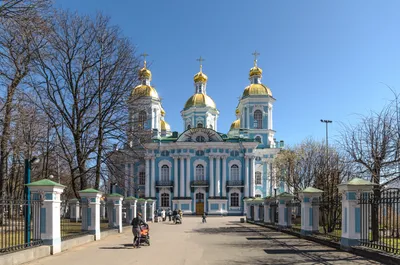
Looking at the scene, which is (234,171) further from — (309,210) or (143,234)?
(143,234)

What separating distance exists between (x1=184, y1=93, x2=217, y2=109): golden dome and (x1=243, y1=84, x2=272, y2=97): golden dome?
5.94m

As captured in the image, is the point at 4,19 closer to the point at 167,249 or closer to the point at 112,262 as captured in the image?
the point at 112,262

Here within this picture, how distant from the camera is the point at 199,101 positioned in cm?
6594

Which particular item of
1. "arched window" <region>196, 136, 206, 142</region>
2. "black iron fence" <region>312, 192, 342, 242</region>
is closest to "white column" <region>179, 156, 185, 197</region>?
"arched window" <region>196, 136, 206, 142</region>

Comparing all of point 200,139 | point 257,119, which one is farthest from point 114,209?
point 257,119

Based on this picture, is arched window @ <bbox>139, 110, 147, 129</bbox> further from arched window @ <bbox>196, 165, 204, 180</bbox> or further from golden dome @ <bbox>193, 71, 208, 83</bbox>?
golden dome @ <bbox>193, 71, 208, 83</bbox>

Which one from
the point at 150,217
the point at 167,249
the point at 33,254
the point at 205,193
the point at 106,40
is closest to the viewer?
the point at 33,254

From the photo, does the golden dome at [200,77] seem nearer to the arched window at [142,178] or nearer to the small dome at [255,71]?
the small dome at [255,71]

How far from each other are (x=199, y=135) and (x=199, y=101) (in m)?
9.13

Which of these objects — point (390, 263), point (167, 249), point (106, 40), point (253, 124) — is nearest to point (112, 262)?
point (167, 249)

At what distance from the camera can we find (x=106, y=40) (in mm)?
23375

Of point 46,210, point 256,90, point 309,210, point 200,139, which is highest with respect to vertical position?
point 256,90

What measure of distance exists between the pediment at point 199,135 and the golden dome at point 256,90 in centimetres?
928

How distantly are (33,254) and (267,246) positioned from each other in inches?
Result: 305
